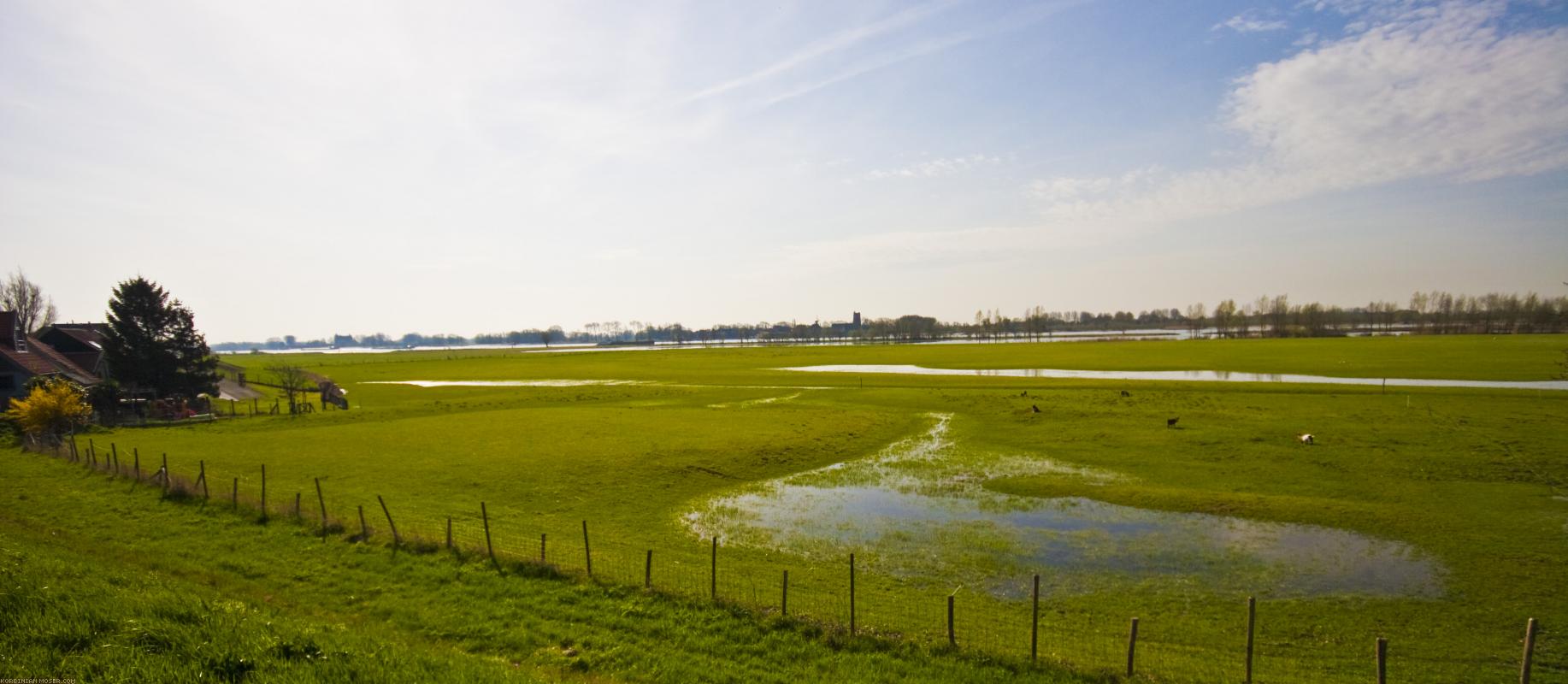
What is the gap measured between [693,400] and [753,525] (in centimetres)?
3871

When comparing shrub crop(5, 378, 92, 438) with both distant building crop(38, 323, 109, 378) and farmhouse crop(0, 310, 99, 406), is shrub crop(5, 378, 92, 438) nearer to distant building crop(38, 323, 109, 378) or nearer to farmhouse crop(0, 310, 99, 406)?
farmhouse crop(0, 310, 99, 406)

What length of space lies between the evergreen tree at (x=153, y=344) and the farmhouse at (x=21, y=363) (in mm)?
3672

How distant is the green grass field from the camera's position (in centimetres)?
1235

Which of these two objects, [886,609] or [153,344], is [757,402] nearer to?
[886,609]

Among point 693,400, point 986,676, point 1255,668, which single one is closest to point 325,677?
point 986,676

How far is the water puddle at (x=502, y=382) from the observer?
84125 millimetres

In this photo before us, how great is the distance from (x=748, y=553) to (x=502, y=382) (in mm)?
78846

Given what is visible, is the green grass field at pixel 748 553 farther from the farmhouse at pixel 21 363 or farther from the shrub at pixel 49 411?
the farmhouse at pixel 21 363

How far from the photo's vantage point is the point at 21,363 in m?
51.8

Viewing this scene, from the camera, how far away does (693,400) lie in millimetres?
62812

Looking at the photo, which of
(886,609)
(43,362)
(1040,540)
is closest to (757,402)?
(1040,540)

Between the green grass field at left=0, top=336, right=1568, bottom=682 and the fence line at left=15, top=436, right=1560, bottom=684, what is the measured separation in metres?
0.14

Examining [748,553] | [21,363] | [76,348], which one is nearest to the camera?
[748,553]

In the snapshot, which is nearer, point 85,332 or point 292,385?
point 292,385
